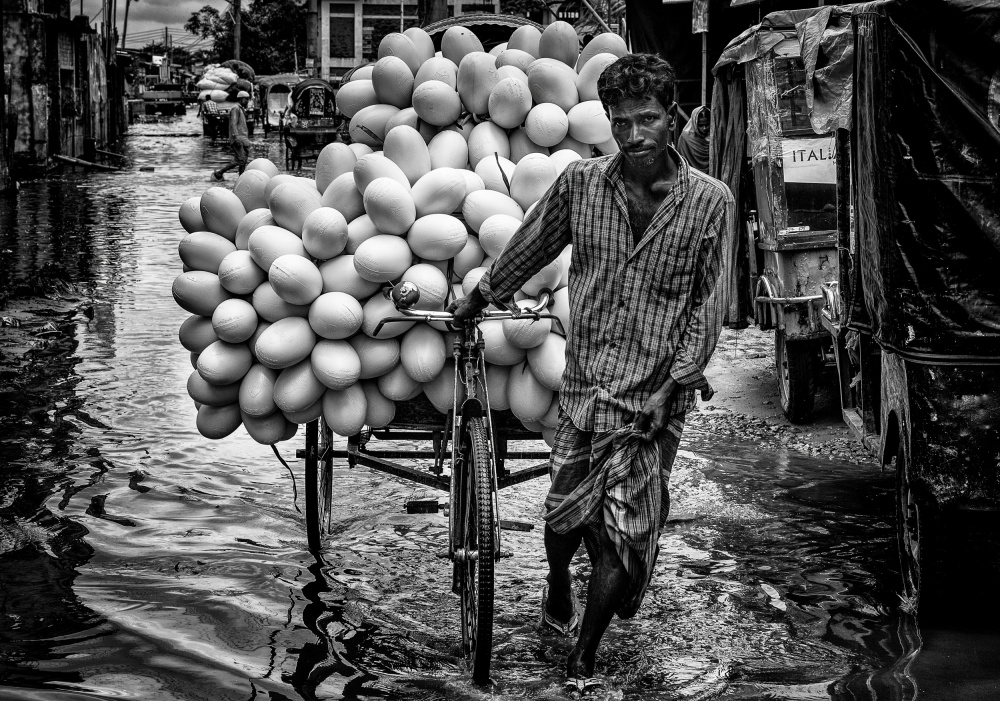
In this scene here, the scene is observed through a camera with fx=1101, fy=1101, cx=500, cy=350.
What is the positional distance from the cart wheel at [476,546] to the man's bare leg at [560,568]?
25 cm

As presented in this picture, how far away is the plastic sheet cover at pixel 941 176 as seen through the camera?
4.05 meters

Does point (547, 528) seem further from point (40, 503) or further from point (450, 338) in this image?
point (40, 503)

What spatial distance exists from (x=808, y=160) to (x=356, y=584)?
4.62 meters

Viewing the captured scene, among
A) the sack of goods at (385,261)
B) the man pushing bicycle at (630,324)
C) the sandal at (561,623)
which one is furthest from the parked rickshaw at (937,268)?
the sandal at (561,623)

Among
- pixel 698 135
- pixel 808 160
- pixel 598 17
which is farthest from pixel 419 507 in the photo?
pixel 598 17

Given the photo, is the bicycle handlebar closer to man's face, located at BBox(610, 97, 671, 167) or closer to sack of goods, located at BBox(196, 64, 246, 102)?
man's face, located at BBox(610, 97, 671, 167)

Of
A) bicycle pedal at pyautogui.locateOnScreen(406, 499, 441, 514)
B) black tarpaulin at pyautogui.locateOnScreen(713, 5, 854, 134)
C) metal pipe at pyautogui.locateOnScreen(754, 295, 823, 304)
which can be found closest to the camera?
bicycle pedal at pyautogui.locateOnScreen(406, 499, 441, 514)

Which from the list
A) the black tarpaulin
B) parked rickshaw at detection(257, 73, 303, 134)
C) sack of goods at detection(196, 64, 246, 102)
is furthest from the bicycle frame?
sack of goods at detection(196, 64, 246, 102)

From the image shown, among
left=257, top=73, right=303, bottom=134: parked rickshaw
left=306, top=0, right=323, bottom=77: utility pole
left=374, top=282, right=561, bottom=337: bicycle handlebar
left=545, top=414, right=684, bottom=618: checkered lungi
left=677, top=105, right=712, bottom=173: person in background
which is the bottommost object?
left=545, top=414, right=684, bottom=618: checkered lungi

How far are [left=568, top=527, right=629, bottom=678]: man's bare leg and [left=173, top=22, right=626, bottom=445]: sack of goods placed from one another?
32.2 inches

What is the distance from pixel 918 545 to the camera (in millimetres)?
4184

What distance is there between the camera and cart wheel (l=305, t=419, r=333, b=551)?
16.4 ft

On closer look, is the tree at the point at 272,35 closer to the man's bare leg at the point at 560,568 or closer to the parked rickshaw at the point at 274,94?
the parked rickshaw at the point at 274,94

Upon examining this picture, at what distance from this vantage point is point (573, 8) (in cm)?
2477
